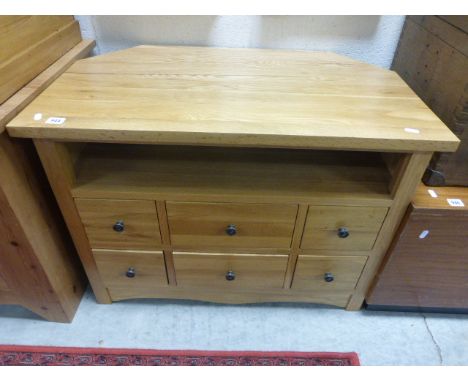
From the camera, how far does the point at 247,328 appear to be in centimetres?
111

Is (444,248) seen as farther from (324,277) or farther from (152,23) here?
(152,23)

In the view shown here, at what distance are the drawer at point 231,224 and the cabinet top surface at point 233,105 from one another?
220 millimetres

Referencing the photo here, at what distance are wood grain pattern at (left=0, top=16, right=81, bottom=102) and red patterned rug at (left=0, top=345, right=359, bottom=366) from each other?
0.79 metres

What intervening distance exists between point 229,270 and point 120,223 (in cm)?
37

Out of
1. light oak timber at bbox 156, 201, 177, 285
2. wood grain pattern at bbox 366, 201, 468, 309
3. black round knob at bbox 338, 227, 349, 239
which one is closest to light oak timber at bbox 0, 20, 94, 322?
light oak timber at bbox 156, 201, 177, 285

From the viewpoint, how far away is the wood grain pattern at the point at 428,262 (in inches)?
32.9

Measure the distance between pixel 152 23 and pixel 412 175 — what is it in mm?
959

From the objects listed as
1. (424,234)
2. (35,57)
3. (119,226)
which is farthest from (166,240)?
(424,234)

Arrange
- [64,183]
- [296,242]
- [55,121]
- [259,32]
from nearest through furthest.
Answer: [55,121] < [64,183] < [296,242] < [259,32]

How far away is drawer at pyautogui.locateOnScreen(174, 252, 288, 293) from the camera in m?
0.97

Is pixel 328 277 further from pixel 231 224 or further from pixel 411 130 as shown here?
pixel 411 130

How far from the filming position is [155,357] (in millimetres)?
1021

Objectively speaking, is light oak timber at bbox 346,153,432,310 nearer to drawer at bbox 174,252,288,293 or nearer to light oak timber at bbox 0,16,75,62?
drawer at bbox 174,252,288,293

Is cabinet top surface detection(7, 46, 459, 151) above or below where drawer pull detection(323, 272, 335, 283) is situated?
above
